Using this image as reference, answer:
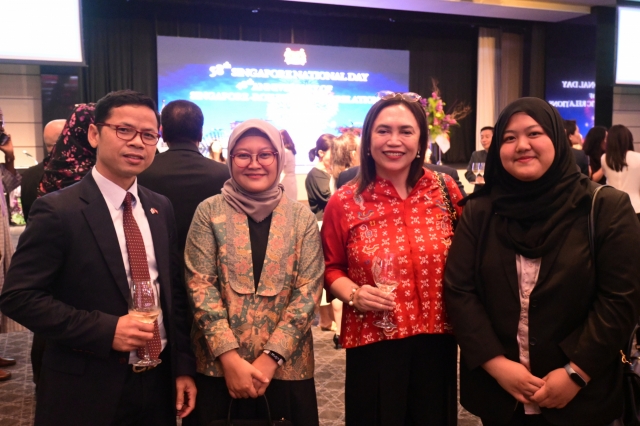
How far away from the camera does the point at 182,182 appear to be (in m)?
2.71

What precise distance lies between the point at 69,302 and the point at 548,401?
56.5 inches

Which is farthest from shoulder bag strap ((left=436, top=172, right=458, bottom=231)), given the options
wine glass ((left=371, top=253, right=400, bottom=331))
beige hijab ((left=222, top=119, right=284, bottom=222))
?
beige hijab ((left=222, top=119, right=284, bottom=222))

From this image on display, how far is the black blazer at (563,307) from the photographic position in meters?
1.68

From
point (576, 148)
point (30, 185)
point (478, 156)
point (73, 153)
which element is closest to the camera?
point (73, 153)

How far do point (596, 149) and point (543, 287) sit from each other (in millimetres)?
5211

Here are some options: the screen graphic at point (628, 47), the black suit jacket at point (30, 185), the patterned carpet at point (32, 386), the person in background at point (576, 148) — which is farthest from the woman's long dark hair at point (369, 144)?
the screen graphic at point (628, 47)

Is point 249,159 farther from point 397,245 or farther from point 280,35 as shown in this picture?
point 280,35

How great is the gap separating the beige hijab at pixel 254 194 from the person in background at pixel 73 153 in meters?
0.84

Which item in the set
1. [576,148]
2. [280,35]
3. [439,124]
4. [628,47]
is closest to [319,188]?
[576,148]

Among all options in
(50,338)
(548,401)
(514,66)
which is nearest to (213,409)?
(50,338)

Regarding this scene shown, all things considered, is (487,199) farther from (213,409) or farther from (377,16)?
(377,16)

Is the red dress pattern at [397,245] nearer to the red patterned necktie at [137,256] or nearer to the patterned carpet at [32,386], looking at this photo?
the red patterned necktie at [137,256]

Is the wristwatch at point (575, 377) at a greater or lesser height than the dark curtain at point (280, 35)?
lesser

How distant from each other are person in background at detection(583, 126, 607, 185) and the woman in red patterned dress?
4867 millimetres
